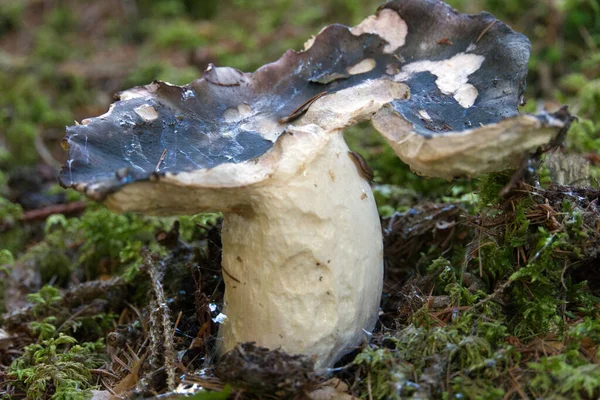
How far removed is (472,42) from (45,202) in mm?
3474

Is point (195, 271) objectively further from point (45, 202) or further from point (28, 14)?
point (28, 14)

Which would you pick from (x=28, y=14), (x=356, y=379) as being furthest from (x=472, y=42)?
(x=28, y=14)

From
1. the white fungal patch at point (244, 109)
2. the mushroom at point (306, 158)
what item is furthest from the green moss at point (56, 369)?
the white fungal patch at point (244, 109)

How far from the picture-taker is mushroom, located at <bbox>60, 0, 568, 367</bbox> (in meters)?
1.88

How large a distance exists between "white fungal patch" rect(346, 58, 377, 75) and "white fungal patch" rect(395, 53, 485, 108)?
0.49 ft

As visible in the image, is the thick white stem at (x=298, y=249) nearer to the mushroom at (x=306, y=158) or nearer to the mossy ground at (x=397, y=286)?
the mushroom at (x=306, y=158)

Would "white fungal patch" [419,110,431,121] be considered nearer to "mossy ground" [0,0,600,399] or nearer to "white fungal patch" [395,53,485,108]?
"white fungal patch" [395,53,485,108]

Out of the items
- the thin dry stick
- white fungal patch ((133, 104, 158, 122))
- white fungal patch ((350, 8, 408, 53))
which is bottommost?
the thin dry stick

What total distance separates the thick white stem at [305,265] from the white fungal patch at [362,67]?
53 cm

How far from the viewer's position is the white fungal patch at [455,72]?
2.28 meters

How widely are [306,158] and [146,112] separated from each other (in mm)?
732

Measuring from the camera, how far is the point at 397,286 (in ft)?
8.70

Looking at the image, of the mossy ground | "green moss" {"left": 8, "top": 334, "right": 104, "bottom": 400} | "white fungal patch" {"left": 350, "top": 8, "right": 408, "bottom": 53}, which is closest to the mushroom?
"white fungal patch" {"left": 350, "top": 8, "right": 408, "bottom": 53}

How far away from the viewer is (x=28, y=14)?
7758 mm
